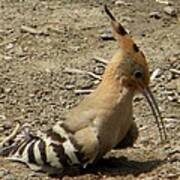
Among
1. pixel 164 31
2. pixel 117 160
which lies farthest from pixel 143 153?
pixel 164 31

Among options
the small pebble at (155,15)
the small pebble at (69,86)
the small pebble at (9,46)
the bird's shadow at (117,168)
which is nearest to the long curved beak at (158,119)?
the bird's shadow at (117,168)

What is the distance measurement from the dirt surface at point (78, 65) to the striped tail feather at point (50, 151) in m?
0.06

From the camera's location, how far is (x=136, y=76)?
5.52 meters

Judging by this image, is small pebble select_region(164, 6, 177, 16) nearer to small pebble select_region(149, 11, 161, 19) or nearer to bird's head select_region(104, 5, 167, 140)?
small pebble select_region(149, 11, 161, 19)

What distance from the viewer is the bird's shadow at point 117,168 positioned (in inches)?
216

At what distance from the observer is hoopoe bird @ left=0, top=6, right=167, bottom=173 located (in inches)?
212

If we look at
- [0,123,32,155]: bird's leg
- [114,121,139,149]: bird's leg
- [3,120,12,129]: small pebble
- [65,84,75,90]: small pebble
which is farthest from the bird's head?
[65,84,75,90]: small pebble

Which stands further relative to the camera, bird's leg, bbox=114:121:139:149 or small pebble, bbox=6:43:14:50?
small pebble, bbox=6:43:14:50

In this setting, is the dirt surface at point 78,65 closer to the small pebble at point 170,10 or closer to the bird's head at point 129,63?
the small pebble at point 170,10

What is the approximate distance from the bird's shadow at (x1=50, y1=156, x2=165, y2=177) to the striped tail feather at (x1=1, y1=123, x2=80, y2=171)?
0.33 feet

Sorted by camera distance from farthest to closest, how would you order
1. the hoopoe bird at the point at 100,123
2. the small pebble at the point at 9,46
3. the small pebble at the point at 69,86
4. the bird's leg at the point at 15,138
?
1. the small pebble at the point at 9,46
2. the small pebble at the point at 69,86
3. the bird's leg at the point at 15,138
4. the hoopoe bird at the point at 100,123

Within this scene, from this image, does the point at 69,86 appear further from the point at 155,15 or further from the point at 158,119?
the point at 155,15

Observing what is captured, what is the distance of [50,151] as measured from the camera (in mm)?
5406

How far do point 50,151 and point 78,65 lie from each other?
6.43ft
